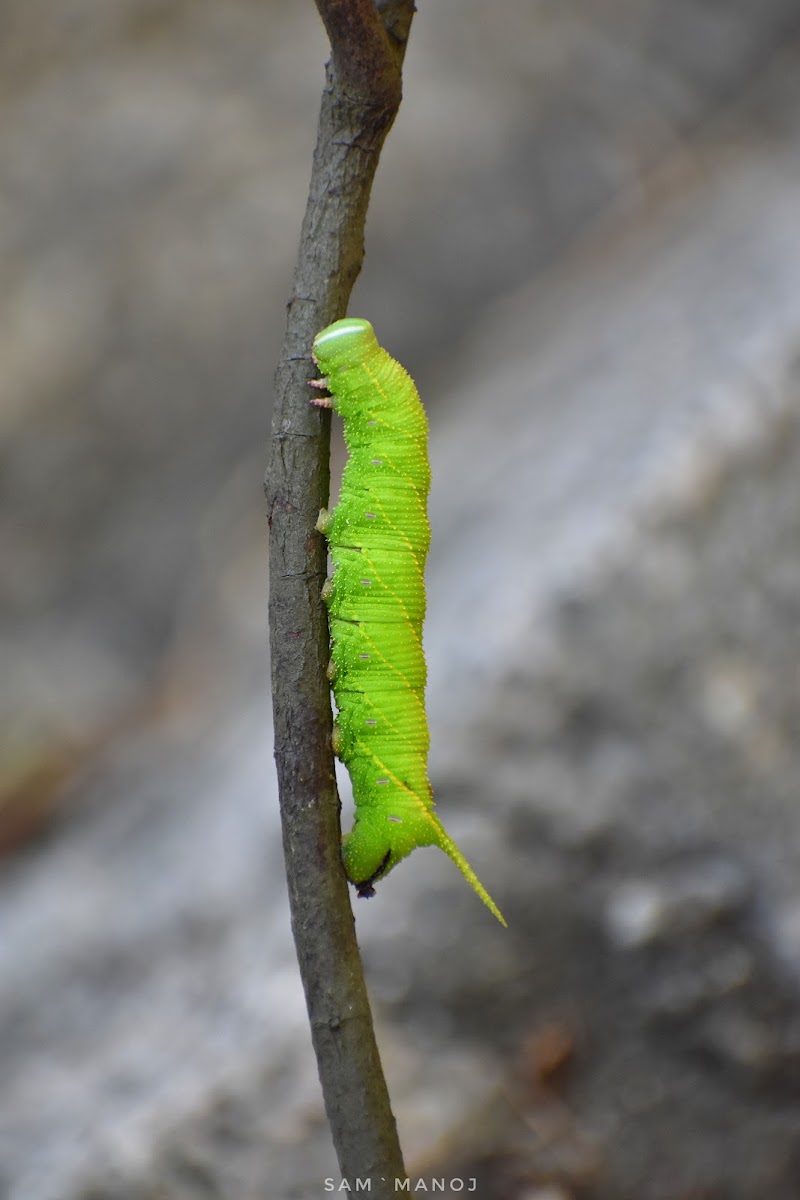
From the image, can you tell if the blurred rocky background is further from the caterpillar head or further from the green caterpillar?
the caterpillar head

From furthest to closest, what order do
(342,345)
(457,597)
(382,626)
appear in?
(457,597) → (382,626) → (342,345)

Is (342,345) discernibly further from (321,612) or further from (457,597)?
(457,597)

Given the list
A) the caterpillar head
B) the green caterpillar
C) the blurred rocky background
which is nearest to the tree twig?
the caterpillar head

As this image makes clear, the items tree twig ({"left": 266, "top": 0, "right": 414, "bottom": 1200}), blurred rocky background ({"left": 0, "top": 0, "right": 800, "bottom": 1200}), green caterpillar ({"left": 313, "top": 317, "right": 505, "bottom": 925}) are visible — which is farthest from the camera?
blurred rocky background ({"left": 0, "top": 0, "right": 800, "bottom": 1200})

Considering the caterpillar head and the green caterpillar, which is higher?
the caterpillar head

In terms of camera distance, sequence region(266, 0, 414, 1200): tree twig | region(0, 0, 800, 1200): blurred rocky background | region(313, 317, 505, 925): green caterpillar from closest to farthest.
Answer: region(266, 0, 414, 1200): tree twig, region(313, 317, 505, 925): green caterpillar, region(0, 0, 800, 1200): blurred rocky background

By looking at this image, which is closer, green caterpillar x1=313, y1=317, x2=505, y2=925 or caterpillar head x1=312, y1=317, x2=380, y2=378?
caterpillar head x1=312, y1=317, x2=380, y2=378

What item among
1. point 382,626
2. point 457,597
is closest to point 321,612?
point 382,626
